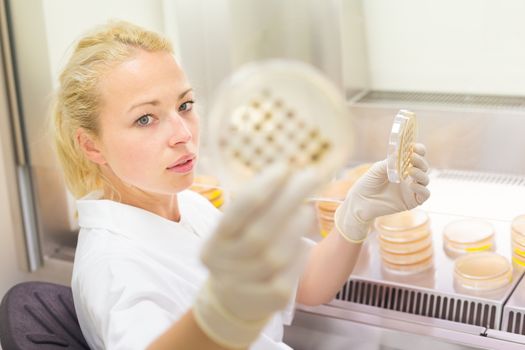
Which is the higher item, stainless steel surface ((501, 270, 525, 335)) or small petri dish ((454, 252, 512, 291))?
small petri dish ((454, 252, 512, 291))

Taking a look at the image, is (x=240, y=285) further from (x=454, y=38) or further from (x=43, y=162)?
(x=43, y=162)

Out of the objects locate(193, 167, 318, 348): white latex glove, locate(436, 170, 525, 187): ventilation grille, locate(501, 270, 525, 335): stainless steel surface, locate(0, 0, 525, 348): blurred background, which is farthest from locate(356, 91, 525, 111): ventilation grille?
locate(193, 167, 318, 348): white latex glove

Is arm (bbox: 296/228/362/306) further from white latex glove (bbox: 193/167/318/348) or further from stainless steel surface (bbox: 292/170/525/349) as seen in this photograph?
white latex glove (bbox: 193/167/318/348)

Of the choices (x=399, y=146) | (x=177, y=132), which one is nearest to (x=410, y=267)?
(x=399, y=146)

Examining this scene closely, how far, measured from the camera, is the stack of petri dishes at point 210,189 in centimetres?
212

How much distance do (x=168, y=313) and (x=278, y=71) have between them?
573 millimetres

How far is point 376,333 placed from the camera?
A: 5.71ft

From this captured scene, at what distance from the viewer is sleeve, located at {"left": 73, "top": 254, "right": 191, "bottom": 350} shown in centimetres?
129

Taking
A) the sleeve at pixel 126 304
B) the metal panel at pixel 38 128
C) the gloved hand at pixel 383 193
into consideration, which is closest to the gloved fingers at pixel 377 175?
the gloved hand at pixel 383 193

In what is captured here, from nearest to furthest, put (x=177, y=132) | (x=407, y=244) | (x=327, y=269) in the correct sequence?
(x=177, y=132)
(x=327, y=269)
(x=407, y=244)

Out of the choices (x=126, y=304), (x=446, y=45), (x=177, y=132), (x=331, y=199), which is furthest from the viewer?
(x=446, y=45)

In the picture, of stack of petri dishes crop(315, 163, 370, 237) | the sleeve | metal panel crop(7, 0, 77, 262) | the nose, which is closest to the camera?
the sleeve

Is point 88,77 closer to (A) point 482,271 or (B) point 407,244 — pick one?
(B) point 407,244

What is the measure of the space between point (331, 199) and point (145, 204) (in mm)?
533
